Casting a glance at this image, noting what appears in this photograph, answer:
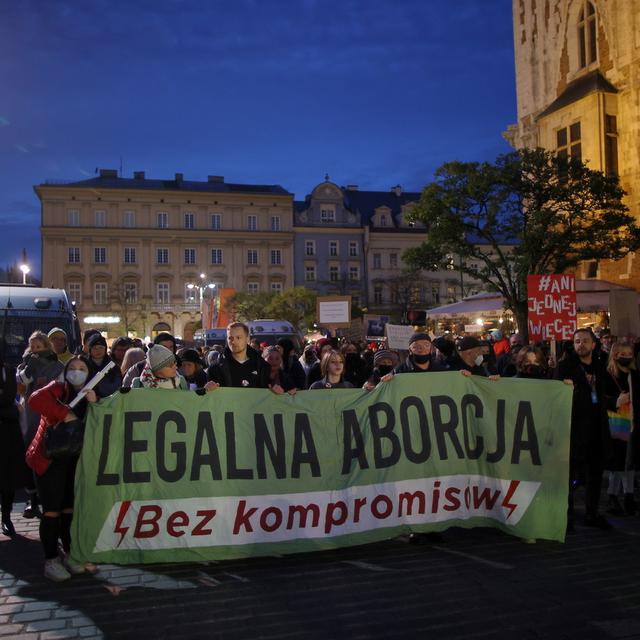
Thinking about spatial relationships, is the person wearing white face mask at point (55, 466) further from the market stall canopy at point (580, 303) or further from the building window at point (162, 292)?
the building window at point (162, 292)

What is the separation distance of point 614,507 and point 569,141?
2264 centimetres

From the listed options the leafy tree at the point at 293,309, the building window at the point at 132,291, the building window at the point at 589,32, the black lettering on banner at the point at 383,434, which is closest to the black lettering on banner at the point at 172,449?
the black lettering on banner at the point at 383,434

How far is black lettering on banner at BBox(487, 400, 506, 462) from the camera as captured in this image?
5578 mm

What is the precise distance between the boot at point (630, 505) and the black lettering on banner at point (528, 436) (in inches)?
61.9

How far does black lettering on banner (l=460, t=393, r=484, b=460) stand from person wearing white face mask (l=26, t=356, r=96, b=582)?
3.07m

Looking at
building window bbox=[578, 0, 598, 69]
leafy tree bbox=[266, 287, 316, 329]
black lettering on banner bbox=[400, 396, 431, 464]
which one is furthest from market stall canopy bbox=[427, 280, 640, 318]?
leafy tree bbox=[266, 287, 316, 329]

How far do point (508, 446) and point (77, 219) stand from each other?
6392 centimetres

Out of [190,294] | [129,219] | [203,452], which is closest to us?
[203,452]

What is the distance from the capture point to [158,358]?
17.1ft

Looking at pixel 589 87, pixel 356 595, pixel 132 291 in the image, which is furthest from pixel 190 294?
pixel 356 595

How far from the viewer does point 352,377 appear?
9656mm

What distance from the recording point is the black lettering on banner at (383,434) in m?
5.32

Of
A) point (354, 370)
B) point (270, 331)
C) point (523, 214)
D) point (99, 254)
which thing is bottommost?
point (354, 370)

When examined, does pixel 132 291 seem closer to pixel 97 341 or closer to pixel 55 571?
pixel 97 341
